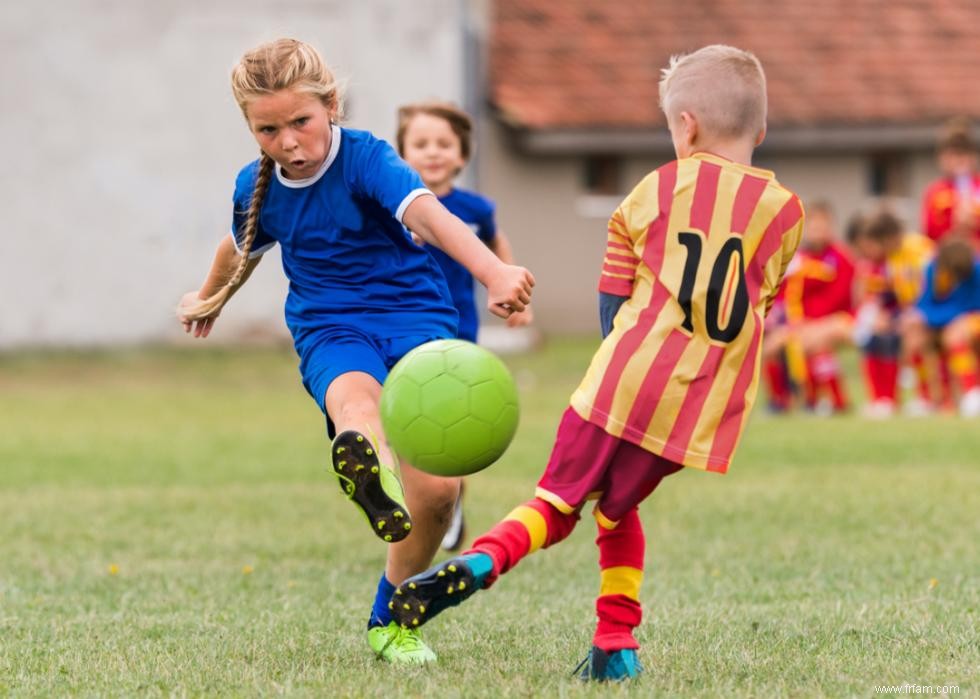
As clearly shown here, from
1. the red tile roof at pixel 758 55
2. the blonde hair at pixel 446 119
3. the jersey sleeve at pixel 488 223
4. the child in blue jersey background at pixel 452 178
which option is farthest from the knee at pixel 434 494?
the red tile roof at pixel 758 55

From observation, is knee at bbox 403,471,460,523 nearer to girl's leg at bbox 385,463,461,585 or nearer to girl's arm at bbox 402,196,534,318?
girl's leg at bbox 385,463,461,585

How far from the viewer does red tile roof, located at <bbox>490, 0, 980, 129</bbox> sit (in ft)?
85.3

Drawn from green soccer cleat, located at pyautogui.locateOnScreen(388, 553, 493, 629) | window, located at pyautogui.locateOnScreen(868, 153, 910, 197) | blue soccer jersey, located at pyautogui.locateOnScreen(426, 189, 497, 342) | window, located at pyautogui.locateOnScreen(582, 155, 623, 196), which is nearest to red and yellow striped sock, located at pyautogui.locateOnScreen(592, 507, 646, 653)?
green soccer cleat, located at pyautogui.locateOnScreen(388, 553, 493, 629)

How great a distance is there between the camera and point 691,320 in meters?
4.39

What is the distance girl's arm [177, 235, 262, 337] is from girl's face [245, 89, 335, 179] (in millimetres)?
496

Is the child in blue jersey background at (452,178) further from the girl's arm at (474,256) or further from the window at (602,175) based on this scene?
the window at (602,175)

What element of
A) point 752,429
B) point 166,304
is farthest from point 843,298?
point 166,304

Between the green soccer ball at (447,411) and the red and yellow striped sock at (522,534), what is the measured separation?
26 centimetres

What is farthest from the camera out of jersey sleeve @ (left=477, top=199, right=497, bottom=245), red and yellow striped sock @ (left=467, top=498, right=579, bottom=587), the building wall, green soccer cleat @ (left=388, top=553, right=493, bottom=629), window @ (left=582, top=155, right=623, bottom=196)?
window @ (left=582, top=155, right=623, bottom=196)

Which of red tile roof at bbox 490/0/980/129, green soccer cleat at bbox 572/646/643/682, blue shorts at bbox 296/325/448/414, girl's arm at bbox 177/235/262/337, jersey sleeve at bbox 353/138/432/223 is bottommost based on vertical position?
green soccer cleat at bbox 572/646/643/682

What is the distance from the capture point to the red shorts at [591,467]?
4.43 meters

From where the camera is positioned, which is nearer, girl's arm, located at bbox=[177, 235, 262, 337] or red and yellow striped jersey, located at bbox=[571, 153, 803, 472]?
red and yellow striped jersey, located at bbox=[571, 153, 803, 472]

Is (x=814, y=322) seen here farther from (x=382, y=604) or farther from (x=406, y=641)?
(x=406, y=641)

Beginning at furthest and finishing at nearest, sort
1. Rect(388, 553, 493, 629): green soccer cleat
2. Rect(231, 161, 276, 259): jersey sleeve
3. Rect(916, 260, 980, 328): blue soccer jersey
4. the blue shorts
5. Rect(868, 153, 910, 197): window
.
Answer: Rect(868, 153, 910, 197): window, Rect(916, 260, 980, 328): blue soccer jersey, Rect(231, 161, 276, 259): jersey sleeve, the blue shorts, Rect(388, 553, 493, 629): green soccer cleat
